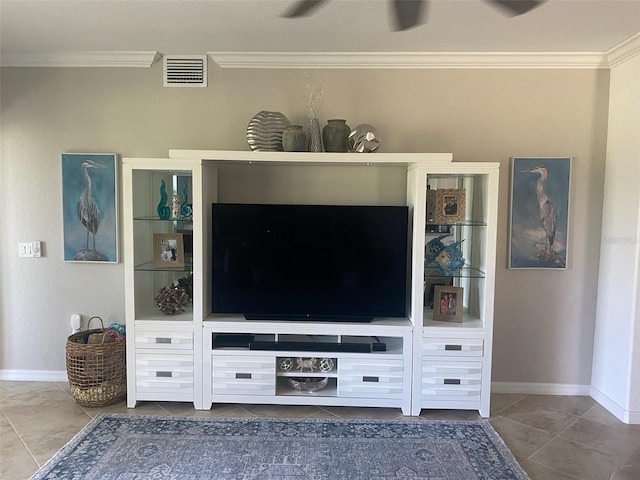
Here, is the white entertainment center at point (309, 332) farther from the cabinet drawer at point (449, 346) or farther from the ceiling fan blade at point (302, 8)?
the ceiling fan blade at point (302, 8)

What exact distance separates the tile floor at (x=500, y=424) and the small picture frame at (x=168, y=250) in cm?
94

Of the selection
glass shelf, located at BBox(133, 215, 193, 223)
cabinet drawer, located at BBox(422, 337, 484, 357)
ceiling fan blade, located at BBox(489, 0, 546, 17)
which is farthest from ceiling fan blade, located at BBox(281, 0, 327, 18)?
cabinet drawer, located at BBox(422, 337, 484, 357)

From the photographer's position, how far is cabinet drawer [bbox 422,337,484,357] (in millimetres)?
2998

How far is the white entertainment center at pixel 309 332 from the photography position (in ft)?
9.77

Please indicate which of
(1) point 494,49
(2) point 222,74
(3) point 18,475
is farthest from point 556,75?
(3) point 18,475

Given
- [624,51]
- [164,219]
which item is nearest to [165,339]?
[164,219]

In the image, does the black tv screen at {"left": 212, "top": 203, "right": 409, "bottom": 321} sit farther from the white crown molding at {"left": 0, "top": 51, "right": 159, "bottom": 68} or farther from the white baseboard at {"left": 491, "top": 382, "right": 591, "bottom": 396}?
the white crown molding at {"left": 0, "top": 51, "right": 159, "bottom": 68}

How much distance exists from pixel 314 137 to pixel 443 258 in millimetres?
1177

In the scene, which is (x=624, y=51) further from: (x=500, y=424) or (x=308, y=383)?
(x=308, y=383)

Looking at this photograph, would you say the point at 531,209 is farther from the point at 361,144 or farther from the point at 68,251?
the point at 68,251

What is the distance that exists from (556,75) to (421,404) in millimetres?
2431

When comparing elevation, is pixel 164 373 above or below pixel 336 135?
below

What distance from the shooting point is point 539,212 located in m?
3.31

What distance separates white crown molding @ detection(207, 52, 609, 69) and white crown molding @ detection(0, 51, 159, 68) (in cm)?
49
